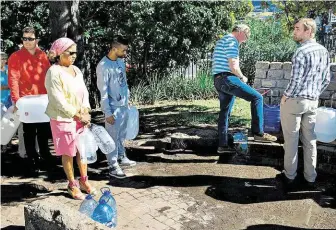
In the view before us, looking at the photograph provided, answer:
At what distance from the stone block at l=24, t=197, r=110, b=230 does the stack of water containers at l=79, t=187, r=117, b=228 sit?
55 cm

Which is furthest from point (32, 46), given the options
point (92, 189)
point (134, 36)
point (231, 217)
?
point (134, 36)

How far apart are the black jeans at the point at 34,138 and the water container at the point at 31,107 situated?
13cm

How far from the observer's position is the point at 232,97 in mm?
6441

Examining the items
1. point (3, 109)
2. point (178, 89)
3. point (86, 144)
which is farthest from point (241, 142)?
point (178, 89)

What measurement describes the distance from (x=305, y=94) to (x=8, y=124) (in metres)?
3.96

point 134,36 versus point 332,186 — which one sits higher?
point 134,36

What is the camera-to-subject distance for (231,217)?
4.71m

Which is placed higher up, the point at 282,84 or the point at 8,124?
the point at 282,84

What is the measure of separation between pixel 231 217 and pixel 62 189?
7.06 ft

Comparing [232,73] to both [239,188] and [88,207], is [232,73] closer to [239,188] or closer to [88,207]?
[239,188]

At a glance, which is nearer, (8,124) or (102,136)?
(102,136)

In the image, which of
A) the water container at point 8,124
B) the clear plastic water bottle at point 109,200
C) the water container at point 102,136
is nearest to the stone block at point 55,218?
the clear plastic water bottle at point 109,200

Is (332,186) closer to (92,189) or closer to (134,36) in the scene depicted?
(92,189)

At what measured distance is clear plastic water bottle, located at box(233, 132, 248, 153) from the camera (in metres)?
6.67
